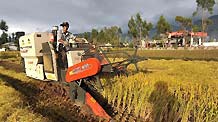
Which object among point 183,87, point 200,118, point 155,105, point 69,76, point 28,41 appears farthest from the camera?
point 28,41

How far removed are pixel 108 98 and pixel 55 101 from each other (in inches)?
69.2

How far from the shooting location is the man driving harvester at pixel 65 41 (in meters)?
8.40

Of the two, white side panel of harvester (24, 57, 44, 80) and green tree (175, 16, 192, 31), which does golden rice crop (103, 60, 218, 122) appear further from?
green tree (175, 16, 192, 31)

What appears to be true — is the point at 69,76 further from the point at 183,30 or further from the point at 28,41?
the point at 183,30

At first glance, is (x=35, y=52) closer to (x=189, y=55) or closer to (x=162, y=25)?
(x=189, y=55)

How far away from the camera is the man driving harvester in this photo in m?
8.40

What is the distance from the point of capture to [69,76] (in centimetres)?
746

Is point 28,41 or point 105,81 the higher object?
point 28,41

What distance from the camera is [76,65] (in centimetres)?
713

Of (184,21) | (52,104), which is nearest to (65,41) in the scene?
(52,104)

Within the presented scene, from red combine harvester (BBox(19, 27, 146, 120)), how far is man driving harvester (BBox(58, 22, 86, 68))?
13cm

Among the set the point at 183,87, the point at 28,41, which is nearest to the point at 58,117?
the point at 183,87

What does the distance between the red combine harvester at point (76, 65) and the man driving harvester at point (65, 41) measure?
13 cm

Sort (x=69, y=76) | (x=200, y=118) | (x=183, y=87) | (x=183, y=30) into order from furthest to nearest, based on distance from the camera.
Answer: (x=183, y=30) → (x=69, y=76) → (x=183, y=87) → (x=200, y=118)
